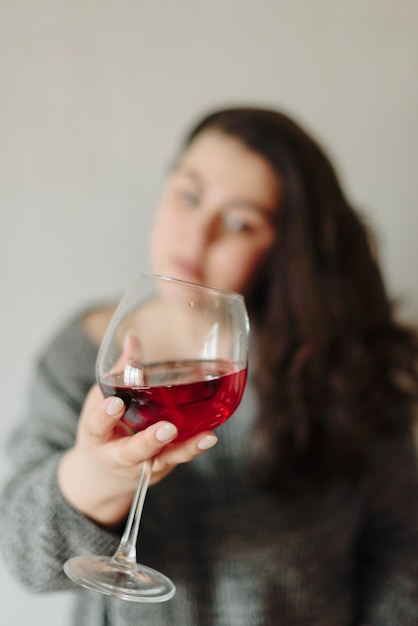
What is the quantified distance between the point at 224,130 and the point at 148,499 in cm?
67

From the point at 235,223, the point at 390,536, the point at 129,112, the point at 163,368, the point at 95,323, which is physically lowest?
the point at 390,536

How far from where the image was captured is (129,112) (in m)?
1.15

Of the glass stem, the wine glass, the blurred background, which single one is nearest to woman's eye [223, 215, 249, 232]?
the blurred background

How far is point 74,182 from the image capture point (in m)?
1.14

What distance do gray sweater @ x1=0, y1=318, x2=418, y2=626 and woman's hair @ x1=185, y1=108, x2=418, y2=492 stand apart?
0.17 feet

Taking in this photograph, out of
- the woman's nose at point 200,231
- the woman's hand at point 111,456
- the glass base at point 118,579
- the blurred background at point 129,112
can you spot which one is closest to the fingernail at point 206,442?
the woman's hand at point 111,456

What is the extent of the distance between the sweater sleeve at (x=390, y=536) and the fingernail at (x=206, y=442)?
0.70 meters

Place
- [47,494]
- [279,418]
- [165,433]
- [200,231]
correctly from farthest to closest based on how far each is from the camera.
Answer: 1. [279,418]
2. [200,231]
3. [47,494]
4. [165,433]

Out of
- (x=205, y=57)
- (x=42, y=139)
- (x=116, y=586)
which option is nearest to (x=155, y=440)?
(x=116, y=586)

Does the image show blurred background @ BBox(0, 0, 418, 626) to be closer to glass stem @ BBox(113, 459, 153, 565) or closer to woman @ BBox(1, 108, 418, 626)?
woman @ BBox(1, 108, 418, 626)

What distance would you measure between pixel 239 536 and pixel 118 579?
48 cm

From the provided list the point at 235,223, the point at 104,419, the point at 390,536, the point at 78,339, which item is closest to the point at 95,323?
the point at 78,339

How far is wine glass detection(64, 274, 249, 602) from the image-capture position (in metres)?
A: 0.54

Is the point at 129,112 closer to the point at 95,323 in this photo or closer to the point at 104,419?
the point at 95,323
